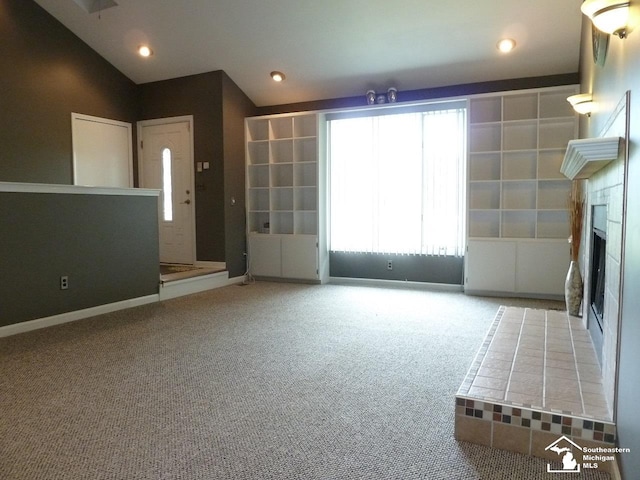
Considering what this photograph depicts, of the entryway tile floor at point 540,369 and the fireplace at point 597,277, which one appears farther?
the fireplace at point 597,277

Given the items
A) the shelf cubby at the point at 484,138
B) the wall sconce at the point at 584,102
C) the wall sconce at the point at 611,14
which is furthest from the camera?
the shelf cubby at the point at 484,138

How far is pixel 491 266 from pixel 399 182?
1.57 m

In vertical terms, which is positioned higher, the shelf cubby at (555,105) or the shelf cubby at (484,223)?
the shelf cubby at (555,105)

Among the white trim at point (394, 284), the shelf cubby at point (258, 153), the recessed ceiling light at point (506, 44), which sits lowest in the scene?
the white trim at point (394, 284)

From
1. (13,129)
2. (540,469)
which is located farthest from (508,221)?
(13,129)

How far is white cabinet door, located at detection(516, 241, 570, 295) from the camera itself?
4996 millimetres

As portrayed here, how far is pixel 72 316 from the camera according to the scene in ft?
13.6

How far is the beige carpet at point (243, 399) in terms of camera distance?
178 centimetres

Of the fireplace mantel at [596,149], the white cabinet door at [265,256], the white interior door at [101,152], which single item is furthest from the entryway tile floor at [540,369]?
the white interior door at [101,152]

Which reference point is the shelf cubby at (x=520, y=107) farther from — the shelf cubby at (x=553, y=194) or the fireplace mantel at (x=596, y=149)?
the fireplace mantel at (x=596, y=149)

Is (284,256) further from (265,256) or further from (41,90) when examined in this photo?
(41,90)

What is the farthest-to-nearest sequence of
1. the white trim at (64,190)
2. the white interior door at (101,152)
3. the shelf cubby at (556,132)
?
the white interior door at (101,152), the shelf cubby at (556,132), the white trim at (64,190)

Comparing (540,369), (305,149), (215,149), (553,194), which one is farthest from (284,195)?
(540,369)

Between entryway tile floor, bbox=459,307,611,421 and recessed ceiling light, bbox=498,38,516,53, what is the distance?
10.0 ft
